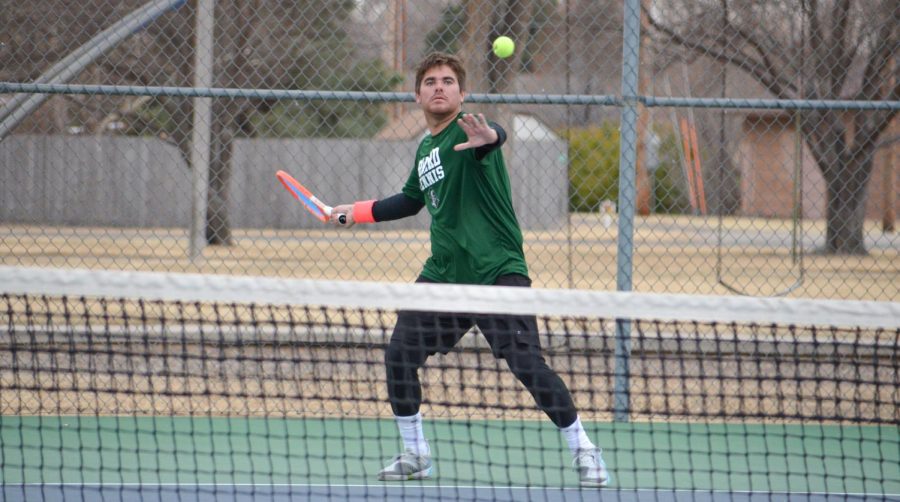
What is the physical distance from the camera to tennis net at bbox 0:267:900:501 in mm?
3209

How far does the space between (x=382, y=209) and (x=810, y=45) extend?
21.8ft

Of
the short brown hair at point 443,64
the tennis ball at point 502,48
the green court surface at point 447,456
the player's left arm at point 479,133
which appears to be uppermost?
the tennis ball at point 502,48

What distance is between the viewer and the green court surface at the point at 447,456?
4.23 m

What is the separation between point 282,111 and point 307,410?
13367mm

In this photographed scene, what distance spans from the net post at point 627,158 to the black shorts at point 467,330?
4.93 feet

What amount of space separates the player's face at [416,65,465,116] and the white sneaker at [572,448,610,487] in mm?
1384

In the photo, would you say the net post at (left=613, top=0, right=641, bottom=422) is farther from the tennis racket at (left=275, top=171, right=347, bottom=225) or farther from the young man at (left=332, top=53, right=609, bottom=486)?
the tennis racket at (left=275, top=171, right=347, bottom=225)

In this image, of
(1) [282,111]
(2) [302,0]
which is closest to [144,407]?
(2) [302,0]

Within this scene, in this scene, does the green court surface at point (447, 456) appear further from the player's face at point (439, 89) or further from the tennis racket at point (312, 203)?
the player's face at point (439, 89)

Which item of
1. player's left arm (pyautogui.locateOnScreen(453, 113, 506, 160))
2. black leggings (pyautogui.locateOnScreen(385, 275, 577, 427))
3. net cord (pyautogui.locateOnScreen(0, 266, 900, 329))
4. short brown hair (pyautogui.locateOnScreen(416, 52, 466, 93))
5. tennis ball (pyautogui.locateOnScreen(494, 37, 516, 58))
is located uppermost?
tennis ball (pyautogui.locateOnScreen(494, 37, 516, 58))

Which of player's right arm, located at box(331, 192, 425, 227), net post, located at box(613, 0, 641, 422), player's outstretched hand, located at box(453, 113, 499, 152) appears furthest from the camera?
net post, located at box(613, 0, 641, 422)

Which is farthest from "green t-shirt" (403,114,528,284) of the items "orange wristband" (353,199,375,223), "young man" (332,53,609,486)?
"orange wristband" (353,199,375,223)

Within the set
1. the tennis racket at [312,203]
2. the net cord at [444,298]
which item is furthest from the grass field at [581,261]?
the net cord at [444,298]

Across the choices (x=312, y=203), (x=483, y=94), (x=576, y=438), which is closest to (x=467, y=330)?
(x=576, y=438)
